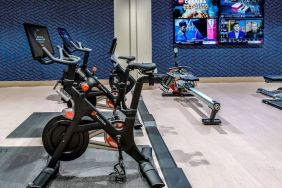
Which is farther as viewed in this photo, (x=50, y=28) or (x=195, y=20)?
(x=195, y=20)

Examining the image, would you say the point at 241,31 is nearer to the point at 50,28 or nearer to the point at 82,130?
the point at 50,28

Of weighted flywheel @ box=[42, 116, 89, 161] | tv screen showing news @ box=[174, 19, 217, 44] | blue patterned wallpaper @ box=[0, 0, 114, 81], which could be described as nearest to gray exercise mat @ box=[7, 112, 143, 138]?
weighted flywheel @ box=[42, 116, 89, 161]

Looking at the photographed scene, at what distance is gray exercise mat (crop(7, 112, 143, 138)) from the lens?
4988 mm

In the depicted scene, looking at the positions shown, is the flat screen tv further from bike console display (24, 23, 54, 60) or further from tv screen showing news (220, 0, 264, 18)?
bike console display (24, 23, 54, 60)

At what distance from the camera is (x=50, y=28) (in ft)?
31.7

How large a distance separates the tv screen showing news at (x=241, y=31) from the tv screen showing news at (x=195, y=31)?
0.79ft

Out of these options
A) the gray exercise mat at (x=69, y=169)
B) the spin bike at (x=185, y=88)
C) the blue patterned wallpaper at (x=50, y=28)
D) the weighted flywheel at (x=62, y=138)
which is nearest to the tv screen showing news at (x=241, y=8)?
the spin bike at (x=185, y=88)

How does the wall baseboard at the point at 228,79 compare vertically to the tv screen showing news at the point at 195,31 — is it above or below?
below

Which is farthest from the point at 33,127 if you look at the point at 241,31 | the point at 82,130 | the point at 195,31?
the point at 241,31

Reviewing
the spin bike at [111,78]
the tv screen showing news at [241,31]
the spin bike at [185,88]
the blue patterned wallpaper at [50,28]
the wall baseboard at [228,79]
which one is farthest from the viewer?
the wall baseboard at [228,79]

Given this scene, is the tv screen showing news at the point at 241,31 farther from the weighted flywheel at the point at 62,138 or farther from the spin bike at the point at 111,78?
the weighted flywheel at the point at 62,138

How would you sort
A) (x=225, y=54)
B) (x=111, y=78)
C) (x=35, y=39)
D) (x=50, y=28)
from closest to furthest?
(x=35, y=39)
(x=111, y=78)
(x=50, y=28)
(x=225, y=54)

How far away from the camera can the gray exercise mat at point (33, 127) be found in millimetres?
4988

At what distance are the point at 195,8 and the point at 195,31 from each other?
0.61m
